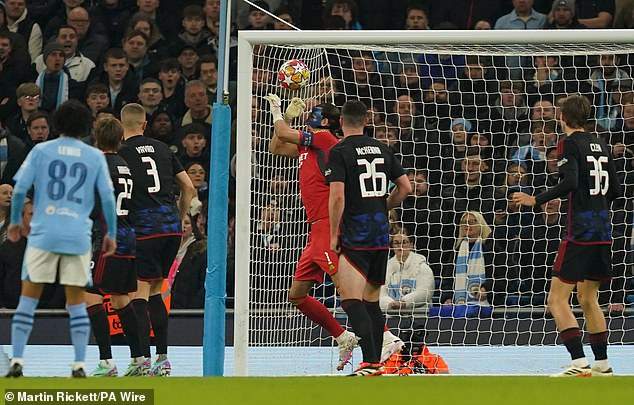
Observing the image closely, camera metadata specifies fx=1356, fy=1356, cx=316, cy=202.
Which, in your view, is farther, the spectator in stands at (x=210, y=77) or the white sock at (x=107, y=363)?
the spectator in stands at (x=210, y=77)

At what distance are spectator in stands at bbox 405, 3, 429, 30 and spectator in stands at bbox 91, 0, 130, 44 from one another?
10.3 feet

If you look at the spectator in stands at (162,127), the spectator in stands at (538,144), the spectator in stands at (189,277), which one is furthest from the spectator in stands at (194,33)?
the spectator in stands at (538,144)

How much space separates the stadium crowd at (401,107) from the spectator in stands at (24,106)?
0.02m

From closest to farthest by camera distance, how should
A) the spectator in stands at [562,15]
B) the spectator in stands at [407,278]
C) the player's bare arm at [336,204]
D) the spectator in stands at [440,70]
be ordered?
the player's bare arm at [336,204], the spectator in stands at [407,278], the spectator in stands at [440,70], the spectator in stands at [562,15]

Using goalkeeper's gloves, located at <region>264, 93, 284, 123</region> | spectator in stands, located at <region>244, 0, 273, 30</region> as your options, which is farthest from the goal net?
spectator in stands, located at <region>244, 0, 273, 30</region>

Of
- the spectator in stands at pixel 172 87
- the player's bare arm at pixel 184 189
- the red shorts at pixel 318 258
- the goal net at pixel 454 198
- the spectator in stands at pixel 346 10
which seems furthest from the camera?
the spectator in stands at pixel 346 10

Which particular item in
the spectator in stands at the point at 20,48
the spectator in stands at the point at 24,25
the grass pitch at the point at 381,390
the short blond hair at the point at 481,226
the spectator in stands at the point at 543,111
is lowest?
the grass pitch at the point at 381,390

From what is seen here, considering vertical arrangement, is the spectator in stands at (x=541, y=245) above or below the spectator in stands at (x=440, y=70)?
below

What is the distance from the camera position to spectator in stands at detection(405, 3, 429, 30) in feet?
46.9

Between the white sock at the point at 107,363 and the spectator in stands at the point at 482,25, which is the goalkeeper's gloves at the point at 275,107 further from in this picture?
the spectator in stands at the point at 482,25

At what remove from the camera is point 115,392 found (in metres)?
6.95

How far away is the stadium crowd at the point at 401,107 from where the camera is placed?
12.1m

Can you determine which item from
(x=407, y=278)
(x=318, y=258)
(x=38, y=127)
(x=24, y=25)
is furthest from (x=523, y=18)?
(x=318, y=258)

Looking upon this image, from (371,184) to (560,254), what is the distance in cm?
136
